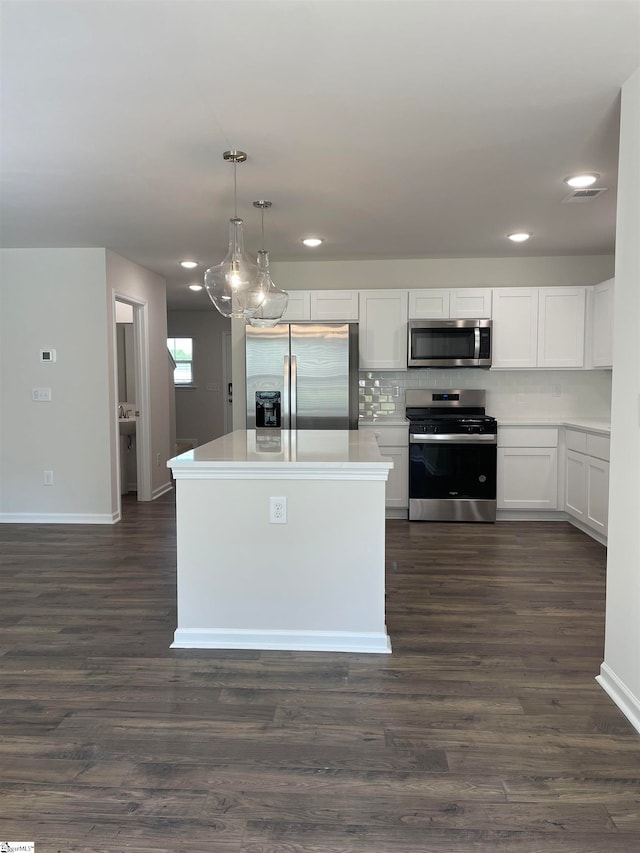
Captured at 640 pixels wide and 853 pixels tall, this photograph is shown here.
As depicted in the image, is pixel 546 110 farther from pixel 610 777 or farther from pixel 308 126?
pixel 610 777

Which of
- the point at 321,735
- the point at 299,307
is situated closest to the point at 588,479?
the point at 299,307

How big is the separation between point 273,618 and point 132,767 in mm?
969

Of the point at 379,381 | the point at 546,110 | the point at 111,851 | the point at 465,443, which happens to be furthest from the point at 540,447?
the point at 111,851

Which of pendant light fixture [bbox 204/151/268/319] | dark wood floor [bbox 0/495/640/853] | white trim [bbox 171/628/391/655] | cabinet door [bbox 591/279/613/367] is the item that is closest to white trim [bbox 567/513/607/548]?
dark wood floor [bbox 0/495/640/853]

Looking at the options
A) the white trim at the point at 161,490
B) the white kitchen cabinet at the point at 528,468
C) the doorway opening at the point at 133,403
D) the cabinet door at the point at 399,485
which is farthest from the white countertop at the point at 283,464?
the white trim at the point at 161,490

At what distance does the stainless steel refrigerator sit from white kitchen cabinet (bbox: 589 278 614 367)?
206 cm

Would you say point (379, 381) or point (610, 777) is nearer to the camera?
point (610, 777)

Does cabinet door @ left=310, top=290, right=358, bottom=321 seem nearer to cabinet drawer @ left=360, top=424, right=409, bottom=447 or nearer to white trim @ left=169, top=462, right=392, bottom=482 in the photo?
cabinet drawer @ left=360, top=424, right=409, bottom=447

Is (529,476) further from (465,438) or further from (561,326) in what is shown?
(561,326)

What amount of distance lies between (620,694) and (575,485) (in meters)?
2.82

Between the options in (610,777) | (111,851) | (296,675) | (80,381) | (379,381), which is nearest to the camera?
(111,851)

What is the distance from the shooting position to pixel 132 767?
1.83m

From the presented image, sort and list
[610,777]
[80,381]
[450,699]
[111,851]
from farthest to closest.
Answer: [80,381] → [450,699] → [610,777] → [111,851]

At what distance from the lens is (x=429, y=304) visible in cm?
518
